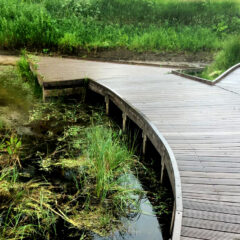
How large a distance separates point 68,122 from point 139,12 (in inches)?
405

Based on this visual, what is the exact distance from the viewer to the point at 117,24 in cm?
1258

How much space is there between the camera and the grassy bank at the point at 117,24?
9.95 m

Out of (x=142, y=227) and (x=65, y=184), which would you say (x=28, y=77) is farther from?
(x=142, y=227)

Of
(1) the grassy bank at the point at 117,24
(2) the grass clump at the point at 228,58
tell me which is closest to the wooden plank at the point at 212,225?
(2) the grass clump at the point at 228,58

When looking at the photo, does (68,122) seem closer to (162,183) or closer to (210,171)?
(162,183)

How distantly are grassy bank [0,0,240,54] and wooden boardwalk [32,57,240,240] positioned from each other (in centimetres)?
265

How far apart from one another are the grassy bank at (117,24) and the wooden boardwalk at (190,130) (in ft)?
8.69

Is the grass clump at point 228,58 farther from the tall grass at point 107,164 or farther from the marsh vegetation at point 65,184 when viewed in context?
the tall grass at point 107,164

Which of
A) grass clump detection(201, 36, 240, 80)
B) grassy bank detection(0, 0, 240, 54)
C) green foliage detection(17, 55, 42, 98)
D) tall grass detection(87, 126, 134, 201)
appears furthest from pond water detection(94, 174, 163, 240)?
grassy bank detection(0, 0, 240, 54)

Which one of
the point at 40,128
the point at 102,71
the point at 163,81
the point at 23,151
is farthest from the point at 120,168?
the point at 102,71

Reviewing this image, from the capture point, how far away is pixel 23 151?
427 centimetres

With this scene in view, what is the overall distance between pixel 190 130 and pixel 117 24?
961 centimetres

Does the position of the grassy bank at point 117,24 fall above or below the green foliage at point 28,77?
above

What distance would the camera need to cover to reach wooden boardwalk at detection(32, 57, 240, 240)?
91.7 inches
